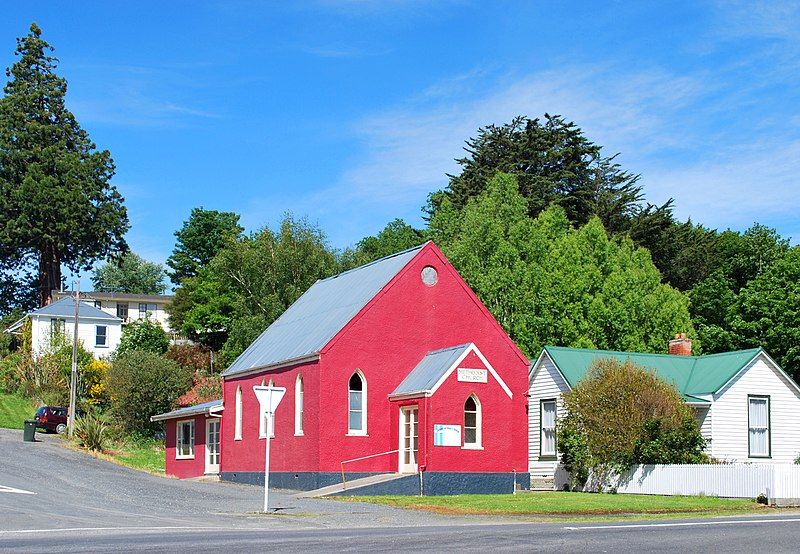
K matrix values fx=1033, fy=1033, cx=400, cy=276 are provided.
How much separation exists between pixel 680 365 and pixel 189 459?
74.5ft

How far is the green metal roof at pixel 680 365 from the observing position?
38.6 m

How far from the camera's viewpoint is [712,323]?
61.5 metres

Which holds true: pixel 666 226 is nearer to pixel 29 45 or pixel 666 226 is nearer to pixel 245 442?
pixel 245 442

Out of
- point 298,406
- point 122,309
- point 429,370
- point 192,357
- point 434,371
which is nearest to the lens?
point 434,371

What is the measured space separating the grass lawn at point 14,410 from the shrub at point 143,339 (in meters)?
9.68

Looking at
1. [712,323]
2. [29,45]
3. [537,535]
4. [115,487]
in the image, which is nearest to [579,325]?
[712,323]

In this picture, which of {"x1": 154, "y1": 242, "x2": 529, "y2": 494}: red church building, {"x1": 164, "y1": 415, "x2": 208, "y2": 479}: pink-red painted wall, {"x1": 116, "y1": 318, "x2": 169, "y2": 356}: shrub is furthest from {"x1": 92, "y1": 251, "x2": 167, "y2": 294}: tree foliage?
{"x1": 154, "y1": 242, "x2": 529, "y2": 494}: red church building

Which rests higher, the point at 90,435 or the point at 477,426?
the point at 477,426

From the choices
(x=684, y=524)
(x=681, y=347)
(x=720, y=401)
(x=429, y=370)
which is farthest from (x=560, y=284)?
(x=684, y=524)

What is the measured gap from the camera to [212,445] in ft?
153

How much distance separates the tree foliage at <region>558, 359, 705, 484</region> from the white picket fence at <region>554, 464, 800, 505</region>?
54 cm

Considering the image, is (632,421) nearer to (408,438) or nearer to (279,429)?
(408,438)

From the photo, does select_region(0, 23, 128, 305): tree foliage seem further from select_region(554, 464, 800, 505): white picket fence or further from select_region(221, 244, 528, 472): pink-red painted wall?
select_region(554, 464, 800, 505): white picket fence

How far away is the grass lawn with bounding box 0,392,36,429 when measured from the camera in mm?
67375
